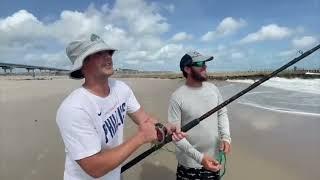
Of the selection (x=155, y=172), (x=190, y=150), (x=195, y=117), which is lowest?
(x=155, y=172)

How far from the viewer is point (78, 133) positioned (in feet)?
8.36

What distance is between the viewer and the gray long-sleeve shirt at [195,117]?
159 inches

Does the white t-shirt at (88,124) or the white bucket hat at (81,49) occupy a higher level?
the white bucket hat at (81,49)

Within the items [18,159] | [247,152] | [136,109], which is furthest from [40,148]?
[136,109]

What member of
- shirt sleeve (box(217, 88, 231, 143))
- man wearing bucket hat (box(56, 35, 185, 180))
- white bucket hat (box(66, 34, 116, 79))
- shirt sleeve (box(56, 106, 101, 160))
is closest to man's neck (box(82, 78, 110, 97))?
man wearing bucket hat (box(56, 35, 185, 180))

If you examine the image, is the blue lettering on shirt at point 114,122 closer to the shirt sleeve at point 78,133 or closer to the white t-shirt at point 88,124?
the white t-shirt at point 88,124

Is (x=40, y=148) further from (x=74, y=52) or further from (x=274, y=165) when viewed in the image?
(x=74, y=52)

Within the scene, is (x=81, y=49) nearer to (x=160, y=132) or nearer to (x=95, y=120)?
(x=95, y=120)

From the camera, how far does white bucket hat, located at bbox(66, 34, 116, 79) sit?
8.90 ft

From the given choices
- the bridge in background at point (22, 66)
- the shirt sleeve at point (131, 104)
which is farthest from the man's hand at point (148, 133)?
the bridge in background at point (22, 66)

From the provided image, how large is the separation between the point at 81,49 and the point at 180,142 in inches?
59.8

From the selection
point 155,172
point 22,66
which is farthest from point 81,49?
point 22,66

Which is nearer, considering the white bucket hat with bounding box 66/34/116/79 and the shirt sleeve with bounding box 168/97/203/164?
the white bucket hat with bounding box 66/34/116/79

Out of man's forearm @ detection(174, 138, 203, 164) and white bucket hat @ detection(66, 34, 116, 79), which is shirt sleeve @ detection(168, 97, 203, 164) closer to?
man's forearm @ detection(174, 138, 203, 164)
